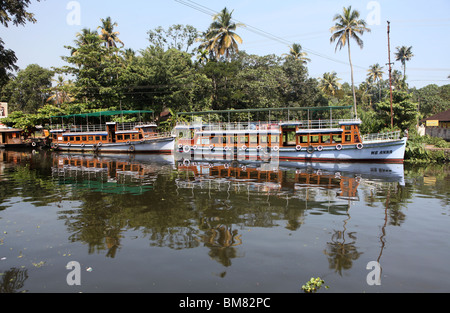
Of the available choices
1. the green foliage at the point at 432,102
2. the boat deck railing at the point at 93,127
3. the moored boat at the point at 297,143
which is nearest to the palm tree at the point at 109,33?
the boat deck railing at the point at 93,127

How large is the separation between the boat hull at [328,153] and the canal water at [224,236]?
401 inches

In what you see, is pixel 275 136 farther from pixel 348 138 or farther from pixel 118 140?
pixel 118 140

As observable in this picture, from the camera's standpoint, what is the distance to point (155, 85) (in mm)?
47312

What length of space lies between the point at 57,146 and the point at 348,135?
39.4 meters

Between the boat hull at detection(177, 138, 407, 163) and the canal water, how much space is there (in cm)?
1018

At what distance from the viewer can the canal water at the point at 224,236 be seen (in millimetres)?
7812

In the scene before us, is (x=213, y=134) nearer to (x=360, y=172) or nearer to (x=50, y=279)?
(x=360, y=172)

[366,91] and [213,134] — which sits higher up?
[366,91]

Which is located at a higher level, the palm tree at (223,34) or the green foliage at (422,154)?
the palm tree at (223,34)

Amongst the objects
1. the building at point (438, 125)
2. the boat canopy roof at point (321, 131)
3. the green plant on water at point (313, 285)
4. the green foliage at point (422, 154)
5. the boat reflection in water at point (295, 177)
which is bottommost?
the green plant on water at point (313, 285)

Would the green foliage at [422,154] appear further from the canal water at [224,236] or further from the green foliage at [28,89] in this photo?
the green foliage at [28,89]

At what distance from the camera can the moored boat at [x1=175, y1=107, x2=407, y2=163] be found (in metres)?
30.1

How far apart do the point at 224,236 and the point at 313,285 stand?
3.81 metres

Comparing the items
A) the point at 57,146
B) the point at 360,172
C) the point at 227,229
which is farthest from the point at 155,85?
the point at 227,229
